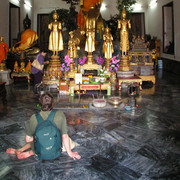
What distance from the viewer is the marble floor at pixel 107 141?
2371mm

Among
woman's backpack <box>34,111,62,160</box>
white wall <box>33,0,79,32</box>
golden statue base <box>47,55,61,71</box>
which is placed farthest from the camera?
white wall <box>33,0,79,32</box>

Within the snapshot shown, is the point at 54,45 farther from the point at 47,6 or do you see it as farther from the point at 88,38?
the point at 47,6

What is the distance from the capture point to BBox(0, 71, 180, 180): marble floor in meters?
2.37

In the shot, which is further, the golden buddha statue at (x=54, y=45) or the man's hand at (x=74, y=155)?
the golden buddha statue at (x=54, y=45)

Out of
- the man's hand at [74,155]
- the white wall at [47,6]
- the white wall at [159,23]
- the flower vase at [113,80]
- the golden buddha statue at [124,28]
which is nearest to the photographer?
the man's hand at [74,155]

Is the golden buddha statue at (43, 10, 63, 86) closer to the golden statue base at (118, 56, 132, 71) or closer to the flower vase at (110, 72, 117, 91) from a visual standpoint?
the flower vase at (110, 72, 117, 91)

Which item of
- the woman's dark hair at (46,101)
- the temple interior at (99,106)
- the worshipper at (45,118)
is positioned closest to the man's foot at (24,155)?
the temple interior at (99,106)

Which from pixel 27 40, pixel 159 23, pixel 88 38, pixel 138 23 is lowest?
pixel 88 38

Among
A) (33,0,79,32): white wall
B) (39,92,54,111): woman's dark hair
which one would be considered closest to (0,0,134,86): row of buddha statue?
(39,92,54,111): woman's dark hair

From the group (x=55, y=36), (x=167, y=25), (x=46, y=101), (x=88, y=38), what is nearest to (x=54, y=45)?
(x=55, y=36)

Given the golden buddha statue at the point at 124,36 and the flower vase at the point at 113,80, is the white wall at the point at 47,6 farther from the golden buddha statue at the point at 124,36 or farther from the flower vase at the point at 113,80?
the flower vase at the point at 113,80

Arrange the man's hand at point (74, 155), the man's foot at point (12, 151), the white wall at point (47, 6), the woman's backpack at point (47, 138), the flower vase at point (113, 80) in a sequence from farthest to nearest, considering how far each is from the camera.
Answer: the white wall at point (47, 6), the flower vase at point (113, 80), the man's foot at point (12, 151), the man's hand at point (74, 155), the woman's backpack at point (47, 138)

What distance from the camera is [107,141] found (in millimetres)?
3125

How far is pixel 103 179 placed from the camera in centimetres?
226
